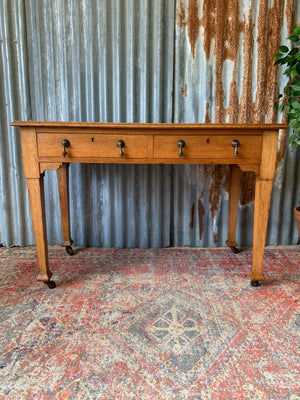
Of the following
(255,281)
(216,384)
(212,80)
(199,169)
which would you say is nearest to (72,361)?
(216,384)

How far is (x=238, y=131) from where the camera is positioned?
1685mm

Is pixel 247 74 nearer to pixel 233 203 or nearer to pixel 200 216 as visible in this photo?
pixel 233 203

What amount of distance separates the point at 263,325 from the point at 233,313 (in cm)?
16

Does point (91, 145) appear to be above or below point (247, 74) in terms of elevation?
below

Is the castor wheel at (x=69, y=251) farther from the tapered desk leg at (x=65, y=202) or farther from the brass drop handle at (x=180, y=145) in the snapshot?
the brass drop handle at (x=180, y=145)

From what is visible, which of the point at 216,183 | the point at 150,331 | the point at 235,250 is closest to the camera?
the point at 150,331

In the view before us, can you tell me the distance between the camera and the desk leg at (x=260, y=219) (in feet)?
5.76

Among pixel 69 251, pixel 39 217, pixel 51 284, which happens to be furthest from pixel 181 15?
pixel 51 284

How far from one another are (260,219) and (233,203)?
1.96ft

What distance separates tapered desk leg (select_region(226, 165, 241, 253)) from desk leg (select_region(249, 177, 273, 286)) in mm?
553

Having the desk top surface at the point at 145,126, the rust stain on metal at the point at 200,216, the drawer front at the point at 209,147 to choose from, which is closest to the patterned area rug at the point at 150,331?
the rust stain on metal at the point at 200,216

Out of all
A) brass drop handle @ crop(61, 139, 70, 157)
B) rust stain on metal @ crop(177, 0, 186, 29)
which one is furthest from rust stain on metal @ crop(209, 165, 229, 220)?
brass drop handle @ crop(61, 139, 70, 157)

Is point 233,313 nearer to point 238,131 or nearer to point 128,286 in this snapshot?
point 128,286

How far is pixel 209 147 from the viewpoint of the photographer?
1697mm
